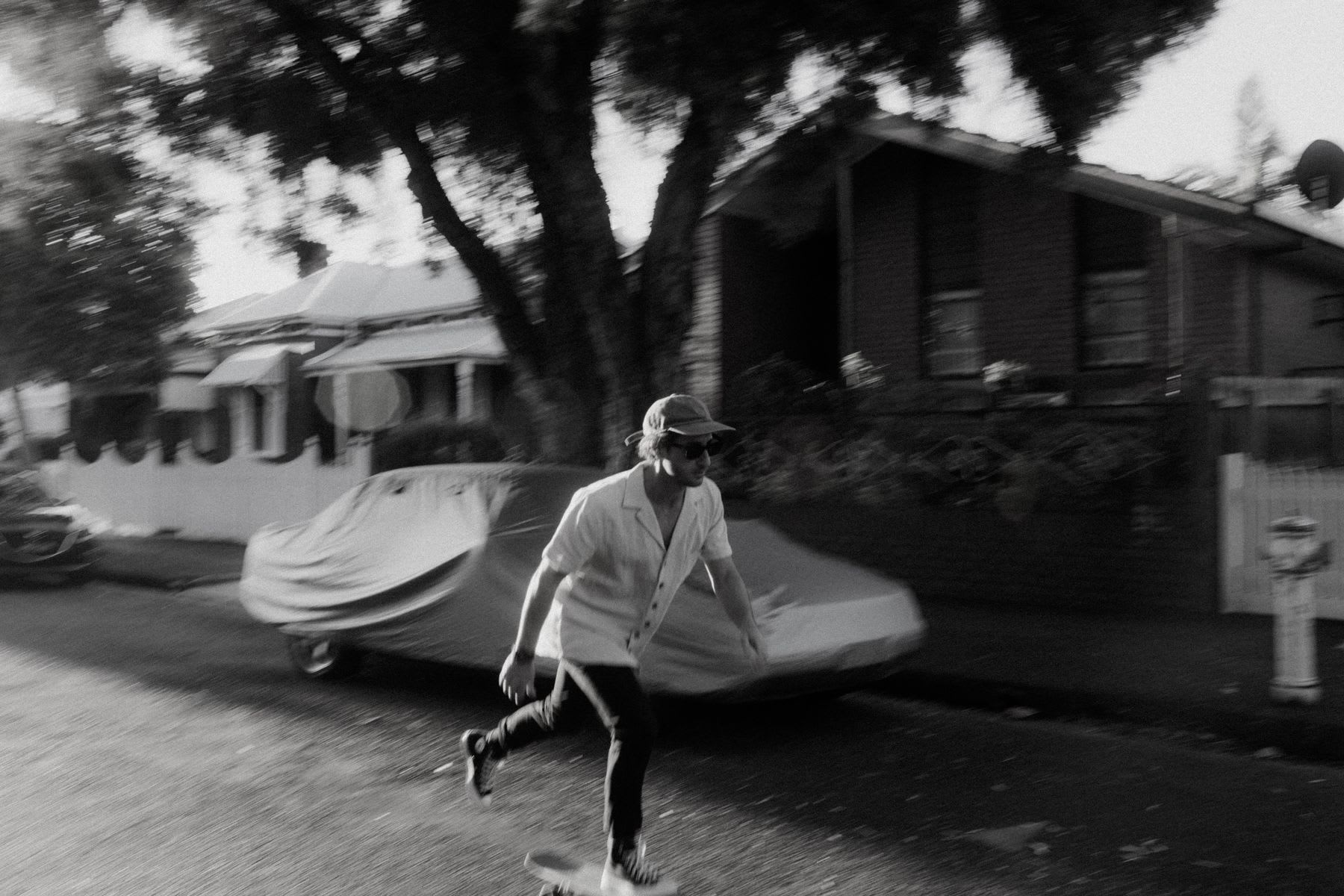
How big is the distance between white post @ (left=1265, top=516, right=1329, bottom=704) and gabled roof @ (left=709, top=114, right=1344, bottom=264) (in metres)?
4.65

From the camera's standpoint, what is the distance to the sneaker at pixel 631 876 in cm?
412

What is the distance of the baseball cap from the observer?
13.8ft

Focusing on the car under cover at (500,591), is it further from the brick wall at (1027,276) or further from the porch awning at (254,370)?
the porch awning at (254,370)

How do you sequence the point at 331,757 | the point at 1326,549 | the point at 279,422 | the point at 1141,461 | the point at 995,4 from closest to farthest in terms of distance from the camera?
the point at 331,757
the point at 1326,549
the point at 995,4
the point at 1141,461
the point at 279,422

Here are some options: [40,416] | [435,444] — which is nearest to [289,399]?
[435,444]

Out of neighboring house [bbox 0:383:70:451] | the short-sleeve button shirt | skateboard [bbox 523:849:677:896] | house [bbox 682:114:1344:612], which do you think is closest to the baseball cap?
the short-sleeve button shirt

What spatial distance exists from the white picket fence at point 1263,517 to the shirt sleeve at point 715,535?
6502 millimetres

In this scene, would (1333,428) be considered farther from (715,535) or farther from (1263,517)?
(715,535)

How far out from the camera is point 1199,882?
4496 mm

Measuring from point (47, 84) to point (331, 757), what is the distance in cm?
713

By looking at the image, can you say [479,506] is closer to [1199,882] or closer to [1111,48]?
[1199,882]

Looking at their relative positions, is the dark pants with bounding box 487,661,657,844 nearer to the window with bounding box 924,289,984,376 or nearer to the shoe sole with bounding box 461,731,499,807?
the shoe sole with bounding box 461,731,499,807

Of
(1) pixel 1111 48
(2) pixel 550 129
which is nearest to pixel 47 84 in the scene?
(2) pixel 550 129

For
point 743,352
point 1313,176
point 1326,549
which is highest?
point 1313,176
